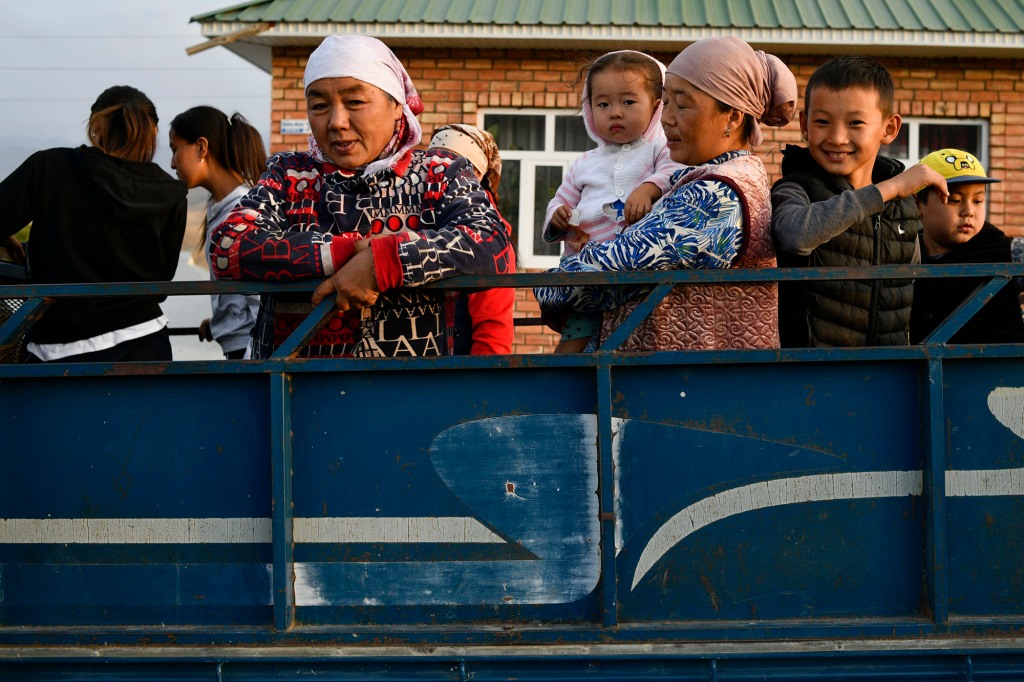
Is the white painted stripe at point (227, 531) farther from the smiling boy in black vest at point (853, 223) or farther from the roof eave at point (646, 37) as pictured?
the roof eave at point (646, 37)

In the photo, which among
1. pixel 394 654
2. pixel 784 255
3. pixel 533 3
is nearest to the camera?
pixel 394 654

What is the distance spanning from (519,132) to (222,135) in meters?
5.18

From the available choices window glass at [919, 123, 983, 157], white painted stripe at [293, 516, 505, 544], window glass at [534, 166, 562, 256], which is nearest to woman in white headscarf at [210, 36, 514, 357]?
white painted stripe at [293, 516, 505, 544]

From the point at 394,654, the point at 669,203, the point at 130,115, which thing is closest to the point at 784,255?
→ the point at 669,203

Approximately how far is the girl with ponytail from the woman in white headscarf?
4.25 ft

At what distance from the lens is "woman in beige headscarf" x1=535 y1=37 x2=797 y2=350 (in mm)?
2387

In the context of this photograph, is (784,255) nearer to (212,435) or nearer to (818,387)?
(818,387)

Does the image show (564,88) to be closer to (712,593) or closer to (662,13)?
(662,13)

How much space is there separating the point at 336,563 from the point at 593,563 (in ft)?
2.07

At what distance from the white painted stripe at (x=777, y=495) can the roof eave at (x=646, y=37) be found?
597 cm

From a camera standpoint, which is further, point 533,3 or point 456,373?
point 533,3

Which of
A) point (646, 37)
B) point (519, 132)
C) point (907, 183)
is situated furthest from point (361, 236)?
point (519, 132)

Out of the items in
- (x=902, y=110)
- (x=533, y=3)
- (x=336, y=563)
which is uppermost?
(x=533, y=3)

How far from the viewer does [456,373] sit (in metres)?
2.33
